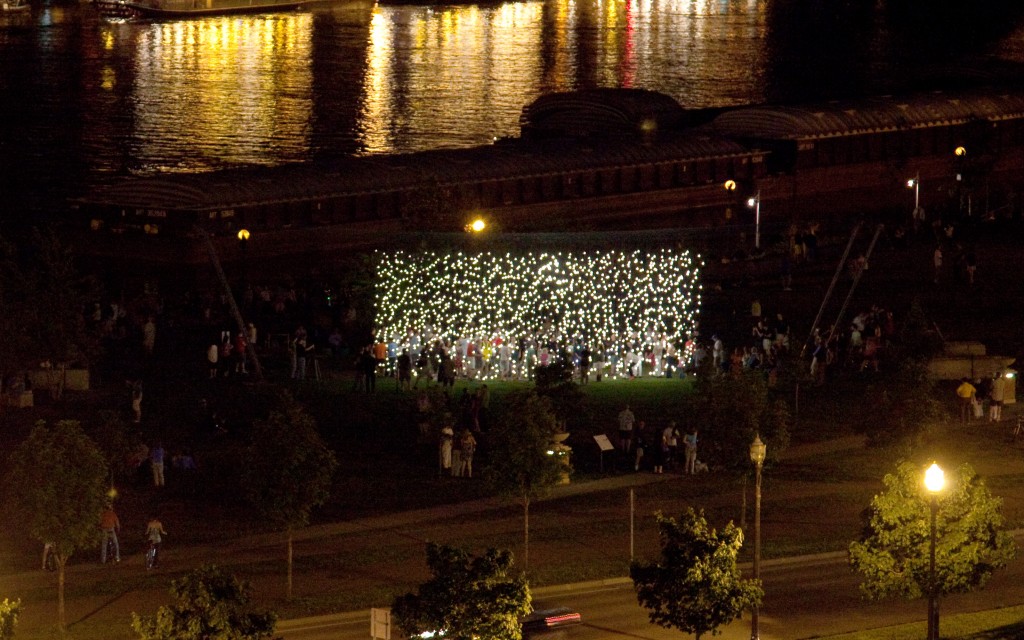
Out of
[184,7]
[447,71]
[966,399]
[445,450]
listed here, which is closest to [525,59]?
[447,71]

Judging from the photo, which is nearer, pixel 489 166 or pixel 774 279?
pixel 774 279

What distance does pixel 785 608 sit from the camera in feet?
109

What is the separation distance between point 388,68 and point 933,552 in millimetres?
95245

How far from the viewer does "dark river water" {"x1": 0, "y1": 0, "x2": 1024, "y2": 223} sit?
93.0 m

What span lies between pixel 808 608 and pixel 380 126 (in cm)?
6945

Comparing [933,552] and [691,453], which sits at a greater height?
[933,552]

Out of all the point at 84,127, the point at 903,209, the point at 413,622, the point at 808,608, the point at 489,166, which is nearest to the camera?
the point at 413,622

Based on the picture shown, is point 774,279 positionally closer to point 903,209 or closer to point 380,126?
point 903,209

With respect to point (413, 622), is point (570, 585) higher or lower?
lower

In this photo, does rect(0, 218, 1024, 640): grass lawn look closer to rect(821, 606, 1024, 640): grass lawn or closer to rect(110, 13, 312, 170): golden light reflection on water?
rect(821, 606, 1024, 640): grass lawn

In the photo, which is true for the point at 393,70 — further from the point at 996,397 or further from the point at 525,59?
the point at 996,397

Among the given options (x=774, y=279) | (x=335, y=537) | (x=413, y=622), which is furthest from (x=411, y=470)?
(x=774, y=279)

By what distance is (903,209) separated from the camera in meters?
72.8

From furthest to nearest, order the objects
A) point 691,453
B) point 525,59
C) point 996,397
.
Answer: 1. point 525,59
2. point 996,397
3. point 691,453
